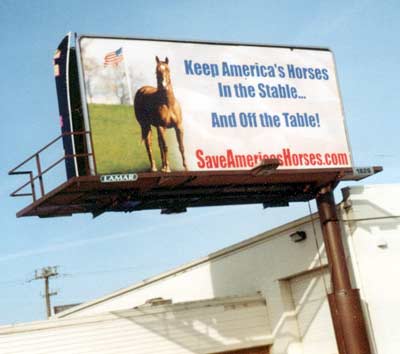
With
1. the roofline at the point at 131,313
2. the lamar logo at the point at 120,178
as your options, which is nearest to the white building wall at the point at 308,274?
the roofline at the point at 131,313

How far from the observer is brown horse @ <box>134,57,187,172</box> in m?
17.4

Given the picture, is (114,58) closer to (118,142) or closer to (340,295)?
(118,142)

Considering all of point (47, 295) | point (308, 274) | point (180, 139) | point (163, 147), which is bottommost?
point (308, 274)

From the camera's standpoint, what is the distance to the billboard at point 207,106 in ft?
56.3

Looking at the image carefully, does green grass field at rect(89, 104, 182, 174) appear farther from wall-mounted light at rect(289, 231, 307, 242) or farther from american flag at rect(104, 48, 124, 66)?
wall-mounted light at rect(289, 231, 307, 242)

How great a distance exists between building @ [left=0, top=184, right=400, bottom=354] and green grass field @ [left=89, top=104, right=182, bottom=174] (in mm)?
5998

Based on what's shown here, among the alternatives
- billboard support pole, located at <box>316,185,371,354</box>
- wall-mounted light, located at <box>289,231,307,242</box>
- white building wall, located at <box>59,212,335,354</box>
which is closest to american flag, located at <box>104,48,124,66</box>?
billboard support pole, located at <box>316,185,371,354</box>

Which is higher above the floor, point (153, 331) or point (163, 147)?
point (163, 147)

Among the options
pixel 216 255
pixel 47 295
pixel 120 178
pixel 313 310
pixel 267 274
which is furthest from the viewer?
pixel 47 295

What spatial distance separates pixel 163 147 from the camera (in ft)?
57.4

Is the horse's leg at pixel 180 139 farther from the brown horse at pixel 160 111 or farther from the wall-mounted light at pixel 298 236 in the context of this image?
the wall-mounted light at pixel 298 236

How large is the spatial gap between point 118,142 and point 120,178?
44.8 inches

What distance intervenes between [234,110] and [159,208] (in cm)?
348

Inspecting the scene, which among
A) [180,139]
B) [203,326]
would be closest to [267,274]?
[203,326]
